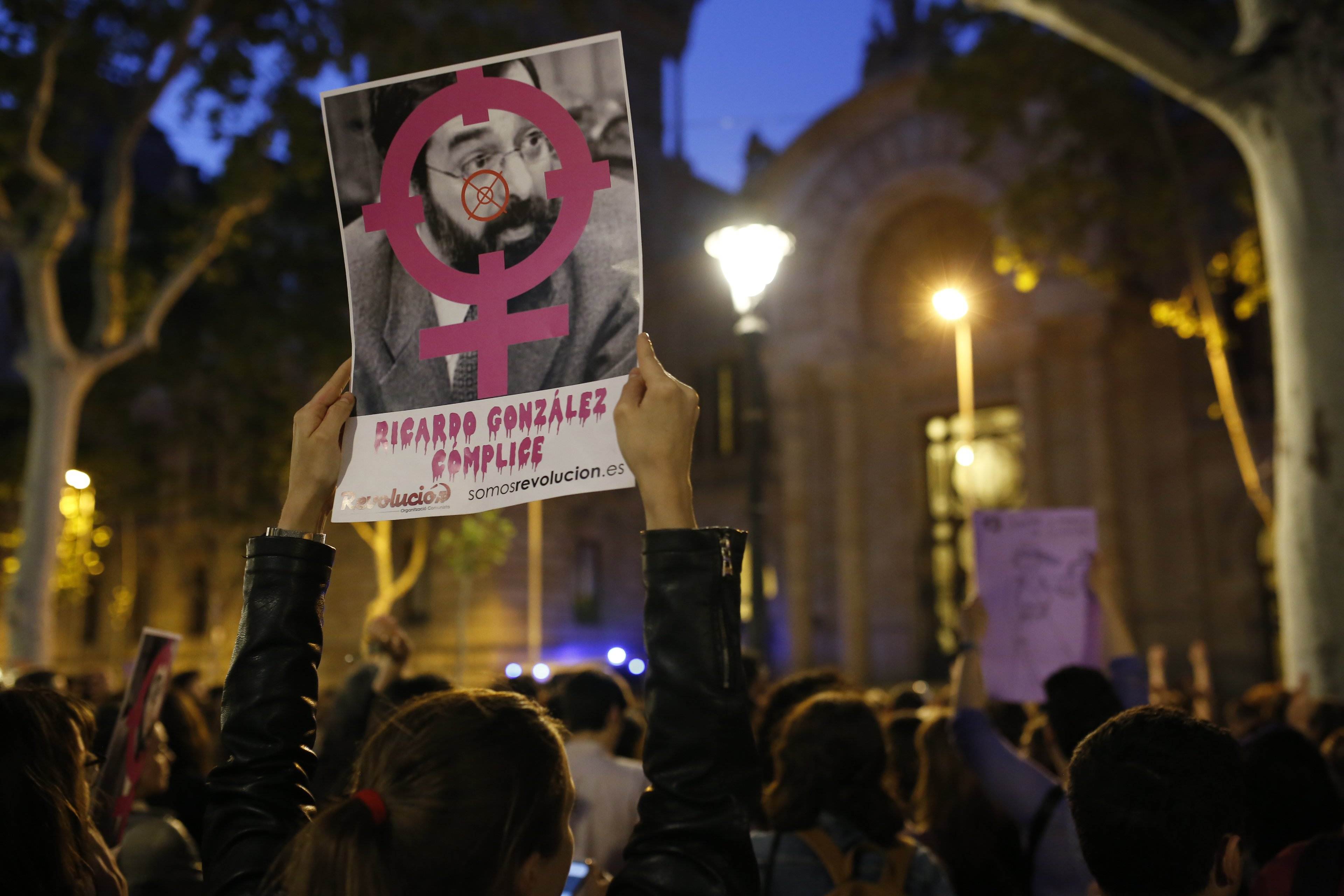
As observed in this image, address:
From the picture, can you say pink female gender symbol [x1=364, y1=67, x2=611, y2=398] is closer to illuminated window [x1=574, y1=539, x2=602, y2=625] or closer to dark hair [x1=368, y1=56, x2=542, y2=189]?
dark hair [x1=368, y1=56, x2=542, y2=189]

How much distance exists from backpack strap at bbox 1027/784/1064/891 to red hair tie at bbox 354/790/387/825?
2571 millimetres

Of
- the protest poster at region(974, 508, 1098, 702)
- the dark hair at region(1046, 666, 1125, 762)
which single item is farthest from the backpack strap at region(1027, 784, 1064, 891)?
the protest poster at region(974, 508, 1098, 702)

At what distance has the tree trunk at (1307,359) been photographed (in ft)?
26.3

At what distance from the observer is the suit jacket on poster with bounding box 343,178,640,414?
88.1 inches

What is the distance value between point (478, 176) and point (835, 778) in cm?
196

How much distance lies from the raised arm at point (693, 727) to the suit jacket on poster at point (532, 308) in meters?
0.59

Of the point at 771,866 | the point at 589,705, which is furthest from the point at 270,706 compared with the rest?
the point at 589,705

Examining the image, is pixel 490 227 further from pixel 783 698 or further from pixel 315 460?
pixel 783 698

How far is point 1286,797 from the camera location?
10.4ft

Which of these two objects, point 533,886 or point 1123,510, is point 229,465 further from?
point 533,886

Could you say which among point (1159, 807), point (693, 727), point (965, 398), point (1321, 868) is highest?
point (965, 398)

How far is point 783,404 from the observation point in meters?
23.4

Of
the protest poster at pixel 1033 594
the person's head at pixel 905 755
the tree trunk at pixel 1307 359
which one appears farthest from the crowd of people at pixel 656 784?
the tree trunk at pixel 1307 359

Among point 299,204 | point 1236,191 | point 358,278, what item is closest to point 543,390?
point 358,278
